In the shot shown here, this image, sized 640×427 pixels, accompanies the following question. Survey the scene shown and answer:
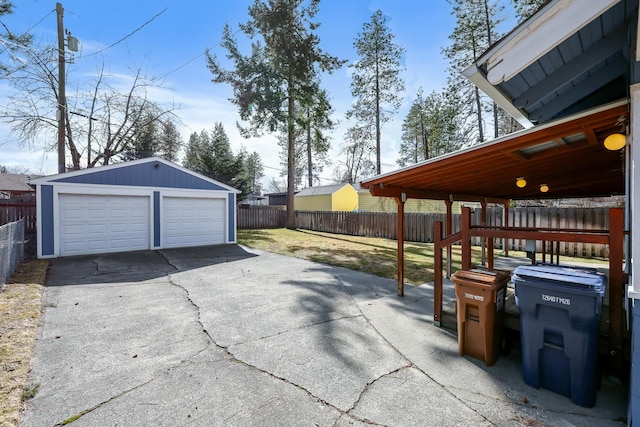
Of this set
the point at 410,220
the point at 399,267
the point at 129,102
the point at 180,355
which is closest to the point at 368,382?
the point at 180,355

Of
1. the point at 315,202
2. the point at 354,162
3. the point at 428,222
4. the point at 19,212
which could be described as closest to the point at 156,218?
the point at 19,212

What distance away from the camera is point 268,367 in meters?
2.85

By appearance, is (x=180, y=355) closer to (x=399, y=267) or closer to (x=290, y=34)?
(x=399, y=267)

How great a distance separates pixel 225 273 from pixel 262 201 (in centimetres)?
3613

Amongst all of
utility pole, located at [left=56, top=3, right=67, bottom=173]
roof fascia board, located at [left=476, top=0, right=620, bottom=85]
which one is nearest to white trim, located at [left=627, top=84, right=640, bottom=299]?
roof fascia board, located at [left=476, top=0, right=620, bottom=85]

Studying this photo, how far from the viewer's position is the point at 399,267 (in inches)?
205

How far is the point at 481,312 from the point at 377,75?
19138 mm

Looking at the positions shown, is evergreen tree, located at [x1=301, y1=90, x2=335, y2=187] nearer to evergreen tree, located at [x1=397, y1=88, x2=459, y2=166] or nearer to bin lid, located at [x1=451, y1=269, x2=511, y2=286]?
evergreen tree, located at [x1=397, y1=88, x2=459, y2=166]

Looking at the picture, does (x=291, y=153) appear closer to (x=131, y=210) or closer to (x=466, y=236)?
(x=131, y=210)

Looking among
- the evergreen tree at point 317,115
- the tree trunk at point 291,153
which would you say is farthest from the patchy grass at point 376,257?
the evergreen tree at point 317,115

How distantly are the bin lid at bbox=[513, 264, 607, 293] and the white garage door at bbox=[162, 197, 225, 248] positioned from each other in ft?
35.1

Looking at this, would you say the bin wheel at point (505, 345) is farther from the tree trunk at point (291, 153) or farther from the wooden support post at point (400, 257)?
the tree trunk at point (291, 153)

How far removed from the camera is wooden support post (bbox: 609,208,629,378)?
2.49 metres

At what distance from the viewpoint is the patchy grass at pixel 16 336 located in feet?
7.50
